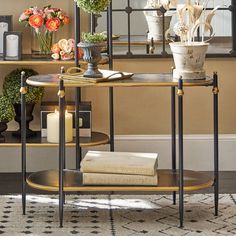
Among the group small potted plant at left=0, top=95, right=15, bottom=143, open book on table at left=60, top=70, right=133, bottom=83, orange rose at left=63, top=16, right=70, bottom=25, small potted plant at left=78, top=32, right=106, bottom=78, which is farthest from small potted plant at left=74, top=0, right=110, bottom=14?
small potted plant at left=0, top=95, right=15, bottom=143

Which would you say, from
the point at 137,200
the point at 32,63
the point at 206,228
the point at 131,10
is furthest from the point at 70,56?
the point at 206,228

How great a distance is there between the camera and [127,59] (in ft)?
15.8

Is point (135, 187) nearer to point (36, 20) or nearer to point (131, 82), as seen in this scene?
point (131, 82)

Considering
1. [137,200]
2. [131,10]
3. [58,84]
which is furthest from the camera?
[131,10]

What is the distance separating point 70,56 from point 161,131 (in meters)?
0.81

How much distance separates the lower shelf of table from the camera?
149 inches

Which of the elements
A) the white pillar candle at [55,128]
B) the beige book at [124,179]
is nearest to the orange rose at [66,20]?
the white pillar candle at [55,128]

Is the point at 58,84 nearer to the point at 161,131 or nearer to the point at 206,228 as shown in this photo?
the point at 206,228

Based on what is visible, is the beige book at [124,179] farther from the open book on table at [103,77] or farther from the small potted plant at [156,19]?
the small potted plant at [156,19]

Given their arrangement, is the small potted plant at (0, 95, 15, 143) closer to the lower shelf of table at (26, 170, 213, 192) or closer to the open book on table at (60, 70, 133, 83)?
the lower shelf of table at (26, 170, 213, 192)

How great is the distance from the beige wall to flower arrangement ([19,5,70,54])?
24cm

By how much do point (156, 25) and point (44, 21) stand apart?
69 cm

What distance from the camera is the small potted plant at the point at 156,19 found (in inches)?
187

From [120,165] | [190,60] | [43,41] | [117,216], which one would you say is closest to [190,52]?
[190,60]
